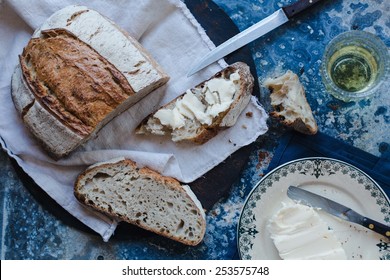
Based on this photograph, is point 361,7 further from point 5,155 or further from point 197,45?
point 5,155

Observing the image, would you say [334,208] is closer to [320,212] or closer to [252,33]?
[320,212]

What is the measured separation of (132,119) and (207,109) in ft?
1.28

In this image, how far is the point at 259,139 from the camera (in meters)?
3.15

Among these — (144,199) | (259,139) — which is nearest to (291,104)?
(259,139)

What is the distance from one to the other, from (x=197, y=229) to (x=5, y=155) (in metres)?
1.03

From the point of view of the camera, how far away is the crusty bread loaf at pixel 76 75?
2834mm

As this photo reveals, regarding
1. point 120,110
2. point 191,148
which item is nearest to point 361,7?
point 191,148

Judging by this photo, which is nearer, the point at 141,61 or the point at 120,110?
the point at 141,61

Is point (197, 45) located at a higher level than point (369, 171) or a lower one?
higher

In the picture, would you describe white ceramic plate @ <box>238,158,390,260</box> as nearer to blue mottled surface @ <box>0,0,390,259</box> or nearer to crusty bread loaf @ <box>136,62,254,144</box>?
blue mottled surface @ <box>0,0,390,259</box>

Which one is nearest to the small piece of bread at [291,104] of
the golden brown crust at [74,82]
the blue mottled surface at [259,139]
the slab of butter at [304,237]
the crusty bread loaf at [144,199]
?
the blue mottled surface at [259,139]

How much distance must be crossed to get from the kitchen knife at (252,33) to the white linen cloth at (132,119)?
5 centimetres

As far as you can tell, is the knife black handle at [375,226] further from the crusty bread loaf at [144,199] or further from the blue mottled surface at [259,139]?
the crusty bread loaf at [144,199]

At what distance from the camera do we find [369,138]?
3143mm
